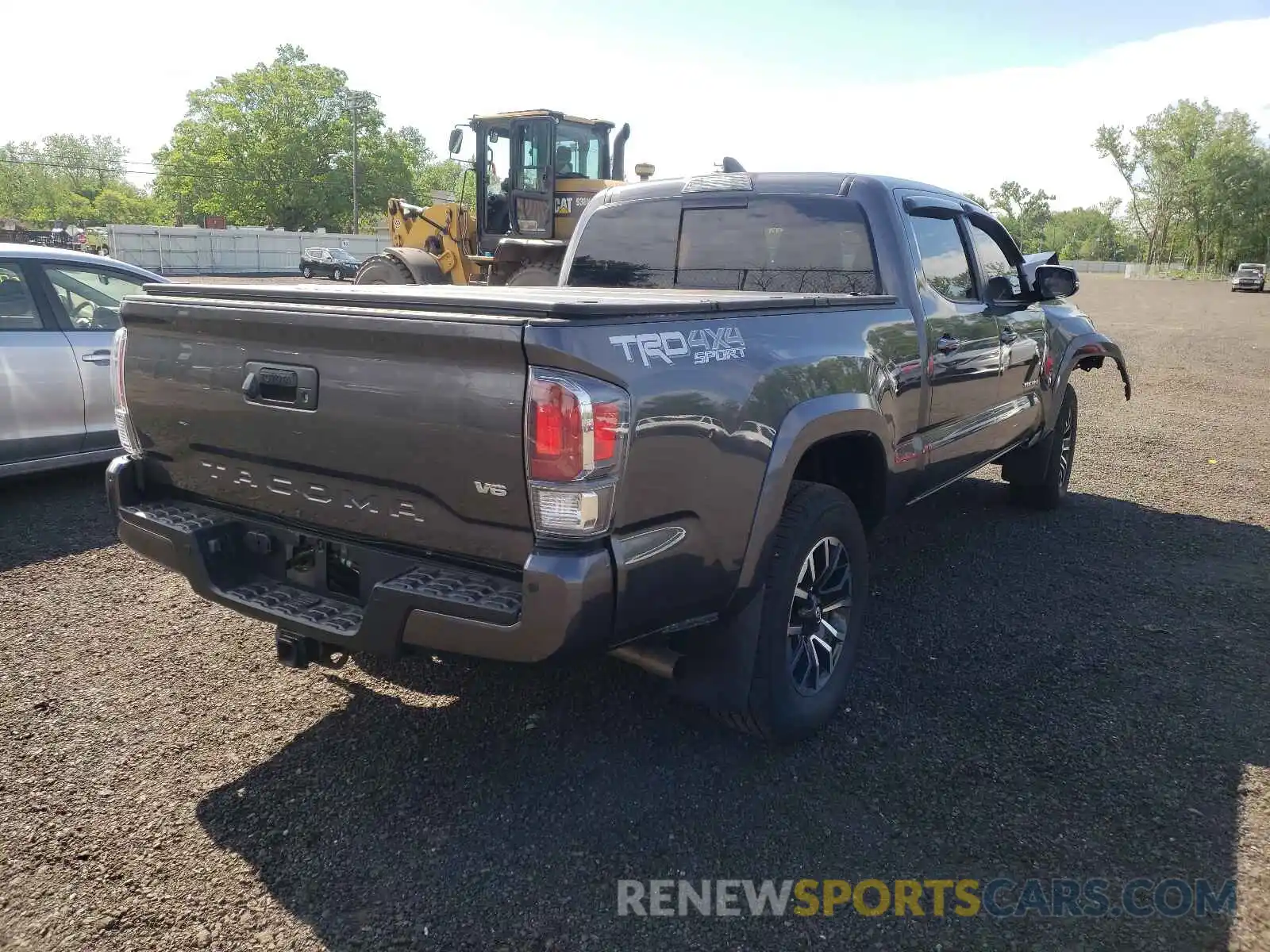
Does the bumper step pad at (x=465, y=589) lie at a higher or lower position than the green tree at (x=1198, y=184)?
lower

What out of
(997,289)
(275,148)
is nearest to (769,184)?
(997,289)

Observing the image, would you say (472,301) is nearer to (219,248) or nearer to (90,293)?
(90,293)

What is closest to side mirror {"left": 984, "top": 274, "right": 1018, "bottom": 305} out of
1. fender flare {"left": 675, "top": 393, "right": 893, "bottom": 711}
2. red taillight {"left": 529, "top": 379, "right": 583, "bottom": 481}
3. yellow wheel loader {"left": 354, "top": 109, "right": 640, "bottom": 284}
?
fender flare {"left": 675, "top": 393, "right": 893, "bottom": 711}

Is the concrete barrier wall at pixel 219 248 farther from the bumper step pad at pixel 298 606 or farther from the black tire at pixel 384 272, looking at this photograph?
the bumper step pad at pixel 298 606

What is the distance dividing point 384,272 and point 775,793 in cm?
1101

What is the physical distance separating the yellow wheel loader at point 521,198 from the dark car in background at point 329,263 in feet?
102

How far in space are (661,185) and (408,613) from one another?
3021 mm

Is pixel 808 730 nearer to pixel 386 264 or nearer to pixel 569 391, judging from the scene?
pixel 569 391

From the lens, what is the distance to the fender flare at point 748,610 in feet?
9.64

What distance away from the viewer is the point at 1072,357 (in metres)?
6.37

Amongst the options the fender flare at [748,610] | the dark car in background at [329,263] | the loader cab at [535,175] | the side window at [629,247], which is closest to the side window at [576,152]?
the loader cab at [535,175]

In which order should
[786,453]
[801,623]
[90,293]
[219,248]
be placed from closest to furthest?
[786,453] → [801,623] → [90,293] → [219,248]

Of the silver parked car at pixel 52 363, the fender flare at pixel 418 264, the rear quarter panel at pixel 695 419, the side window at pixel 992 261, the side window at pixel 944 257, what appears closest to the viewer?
the rear quarter panel at pixel 695 419

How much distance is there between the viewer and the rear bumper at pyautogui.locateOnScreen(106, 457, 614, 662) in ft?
7.91
